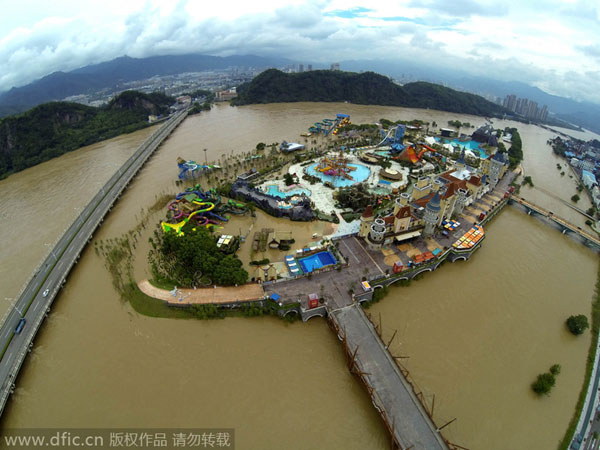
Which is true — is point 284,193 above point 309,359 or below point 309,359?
above

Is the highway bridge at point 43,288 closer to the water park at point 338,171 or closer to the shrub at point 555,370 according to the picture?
the water park at point 338,171

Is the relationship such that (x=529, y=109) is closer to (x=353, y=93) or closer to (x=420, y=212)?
(x=353, y=93)

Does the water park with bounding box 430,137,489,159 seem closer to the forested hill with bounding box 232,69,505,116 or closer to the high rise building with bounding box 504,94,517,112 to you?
the forested hill with bounding box 232,69,505,116

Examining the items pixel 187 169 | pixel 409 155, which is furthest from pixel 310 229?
pixel 409 155

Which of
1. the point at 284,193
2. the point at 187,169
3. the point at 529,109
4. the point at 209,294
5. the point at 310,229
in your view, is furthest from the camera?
the point at 529,109

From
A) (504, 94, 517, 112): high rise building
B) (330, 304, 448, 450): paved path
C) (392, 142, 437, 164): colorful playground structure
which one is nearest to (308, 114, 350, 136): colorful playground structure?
(392, 142, 437, 164): colorful playground structure
